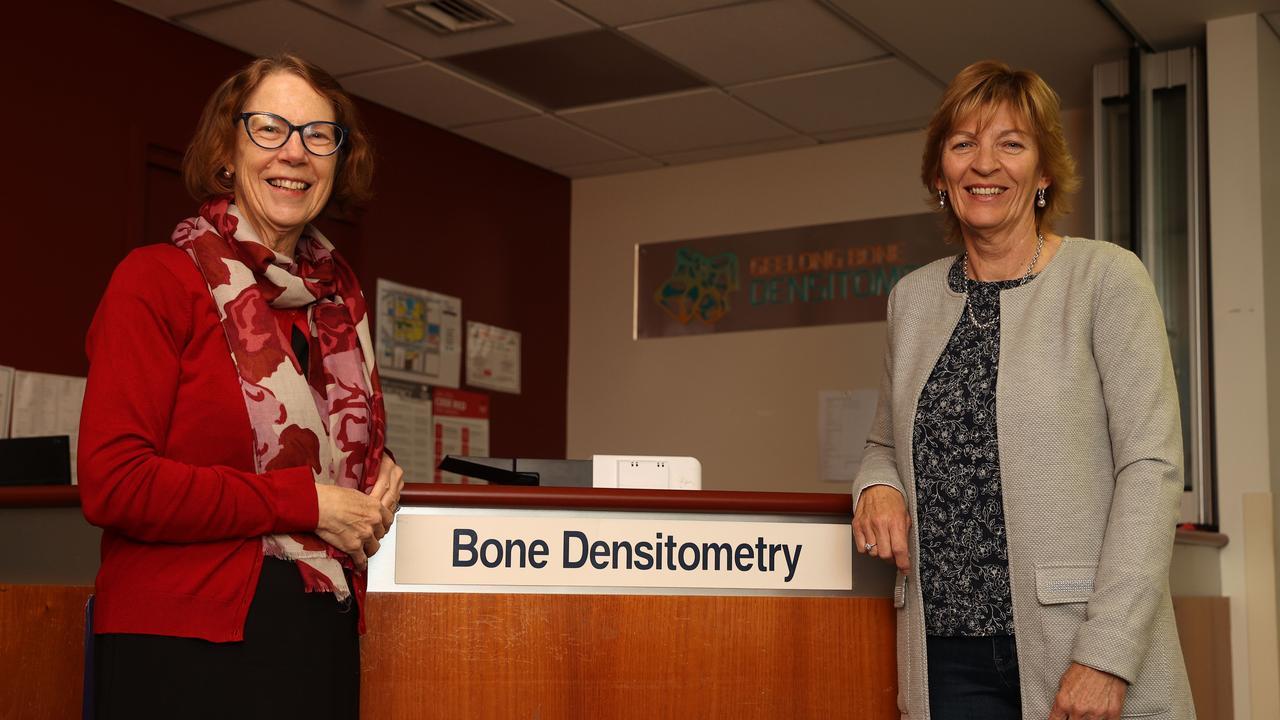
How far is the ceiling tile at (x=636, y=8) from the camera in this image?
172 inches

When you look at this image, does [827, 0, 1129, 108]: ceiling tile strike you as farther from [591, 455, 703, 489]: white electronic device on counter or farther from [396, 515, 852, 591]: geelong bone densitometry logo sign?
[396, 515, 852, 591]: geelong bone densitometry logo sign

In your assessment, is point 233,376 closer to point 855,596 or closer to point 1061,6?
point 855,596

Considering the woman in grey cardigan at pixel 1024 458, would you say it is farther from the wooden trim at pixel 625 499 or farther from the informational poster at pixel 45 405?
the informational poster at pixel 45 405

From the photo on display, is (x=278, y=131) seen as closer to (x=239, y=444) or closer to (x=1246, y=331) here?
(x=239, y=444)

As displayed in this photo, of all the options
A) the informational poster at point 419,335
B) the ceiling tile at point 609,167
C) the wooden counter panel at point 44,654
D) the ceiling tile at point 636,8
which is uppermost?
the ceiling tile at point 636,8

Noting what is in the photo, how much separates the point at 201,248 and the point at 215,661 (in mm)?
558

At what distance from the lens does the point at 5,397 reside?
12.9ft

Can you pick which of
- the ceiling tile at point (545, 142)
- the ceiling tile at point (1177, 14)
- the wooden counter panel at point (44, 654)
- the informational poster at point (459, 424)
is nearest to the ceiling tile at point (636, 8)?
the ceiling tile at point (545, 142)

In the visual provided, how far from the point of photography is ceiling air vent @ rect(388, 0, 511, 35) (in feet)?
14.4

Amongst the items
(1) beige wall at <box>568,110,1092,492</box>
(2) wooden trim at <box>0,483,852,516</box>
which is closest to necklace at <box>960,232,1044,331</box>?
(2) wooden trim at <box>0,483,852,516</box>

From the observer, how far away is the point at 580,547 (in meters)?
2.38

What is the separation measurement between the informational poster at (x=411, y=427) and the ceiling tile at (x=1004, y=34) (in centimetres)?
235

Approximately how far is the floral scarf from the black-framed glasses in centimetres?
10

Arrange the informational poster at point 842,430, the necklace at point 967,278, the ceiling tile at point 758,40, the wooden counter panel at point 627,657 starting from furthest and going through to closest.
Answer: the informational poster at point 842,430, the ceiling tile at point 758,40, the wooden counter panel at point 627,657, the necklace at point 967,278
